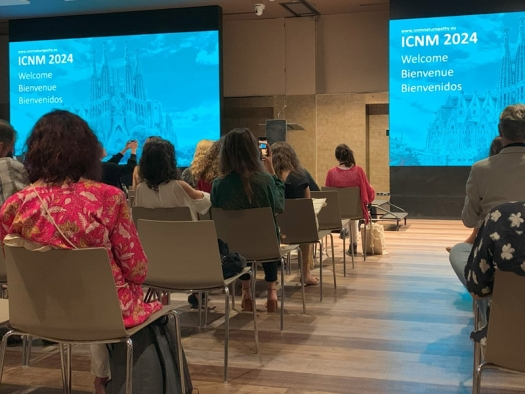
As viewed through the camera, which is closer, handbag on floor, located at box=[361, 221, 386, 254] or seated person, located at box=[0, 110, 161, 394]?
seated person, located at box=[0, 110, 161, 394]

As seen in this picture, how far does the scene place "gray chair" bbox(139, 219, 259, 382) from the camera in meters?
3.21

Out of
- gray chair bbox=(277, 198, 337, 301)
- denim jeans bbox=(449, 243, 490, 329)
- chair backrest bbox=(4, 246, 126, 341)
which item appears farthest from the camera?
gray chair bbox=(277, 198, 337, 301)

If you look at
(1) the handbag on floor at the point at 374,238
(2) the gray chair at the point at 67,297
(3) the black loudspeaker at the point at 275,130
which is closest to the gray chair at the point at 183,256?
(2) the gray chair at the point at 67,297

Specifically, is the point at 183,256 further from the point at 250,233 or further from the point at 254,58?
the point at 254,58

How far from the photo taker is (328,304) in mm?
4945

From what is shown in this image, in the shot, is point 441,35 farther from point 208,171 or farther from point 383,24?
point 208,171

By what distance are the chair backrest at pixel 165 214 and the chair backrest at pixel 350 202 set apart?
9.65 feet

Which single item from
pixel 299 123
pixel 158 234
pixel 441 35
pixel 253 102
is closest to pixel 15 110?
pixel 253 102

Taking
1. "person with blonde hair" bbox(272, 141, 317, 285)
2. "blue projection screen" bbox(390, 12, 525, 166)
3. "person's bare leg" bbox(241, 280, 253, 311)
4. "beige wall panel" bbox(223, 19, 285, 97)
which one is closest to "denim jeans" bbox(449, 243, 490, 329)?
"person's bare leg" bbox(241, 280, 253, 311)

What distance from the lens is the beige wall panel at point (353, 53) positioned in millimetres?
11867

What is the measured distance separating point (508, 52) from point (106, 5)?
22.3ft

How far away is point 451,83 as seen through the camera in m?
10.3

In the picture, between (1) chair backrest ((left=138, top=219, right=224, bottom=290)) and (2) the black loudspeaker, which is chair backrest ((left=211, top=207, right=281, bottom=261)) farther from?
(2) the black loudspeaker

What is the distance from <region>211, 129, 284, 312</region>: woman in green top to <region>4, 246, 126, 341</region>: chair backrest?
189cm
